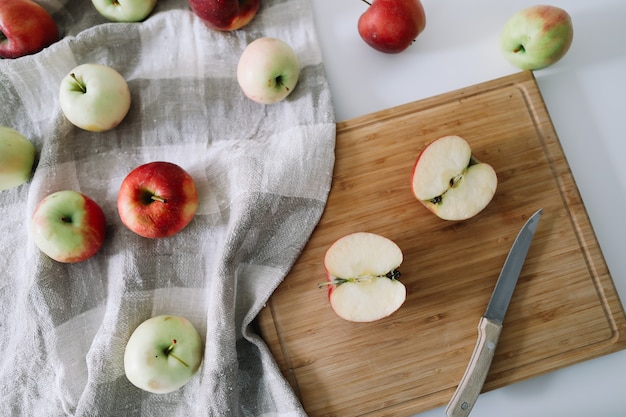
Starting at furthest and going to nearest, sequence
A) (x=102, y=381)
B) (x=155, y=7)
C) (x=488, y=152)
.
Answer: (x=155, y=7) → (x=488, y=152) → (x=102, y=381)

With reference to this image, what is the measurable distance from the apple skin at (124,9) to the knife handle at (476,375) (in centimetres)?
114

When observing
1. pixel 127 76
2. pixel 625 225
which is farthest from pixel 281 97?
pixel 625 225

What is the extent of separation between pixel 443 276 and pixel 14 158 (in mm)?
1050

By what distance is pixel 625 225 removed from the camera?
1332 mm

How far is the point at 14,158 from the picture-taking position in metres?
1.25

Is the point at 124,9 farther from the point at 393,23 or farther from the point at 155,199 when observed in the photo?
the point at 393,23

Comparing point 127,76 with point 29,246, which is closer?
point 29,246

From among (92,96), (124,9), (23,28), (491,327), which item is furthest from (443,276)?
(23,28)

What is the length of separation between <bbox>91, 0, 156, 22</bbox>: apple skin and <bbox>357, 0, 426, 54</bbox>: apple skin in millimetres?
561

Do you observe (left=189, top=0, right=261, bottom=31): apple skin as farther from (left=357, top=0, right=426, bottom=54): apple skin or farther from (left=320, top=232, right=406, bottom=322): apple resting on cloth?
(left=320, top=232, right=406, bottom=322): apple resting on cloth

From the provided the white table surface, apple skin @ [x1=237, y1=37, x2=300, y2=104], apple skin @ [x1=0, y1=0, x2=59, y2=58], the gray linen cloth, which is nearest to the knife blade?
the white table surface

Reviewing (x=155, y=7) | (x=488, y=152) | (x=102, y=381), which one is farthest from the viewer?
(x=155, y=7)

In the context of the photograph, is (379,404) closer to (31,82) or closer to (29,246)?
(29,246)

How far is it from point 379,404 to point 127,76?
3.33ft
